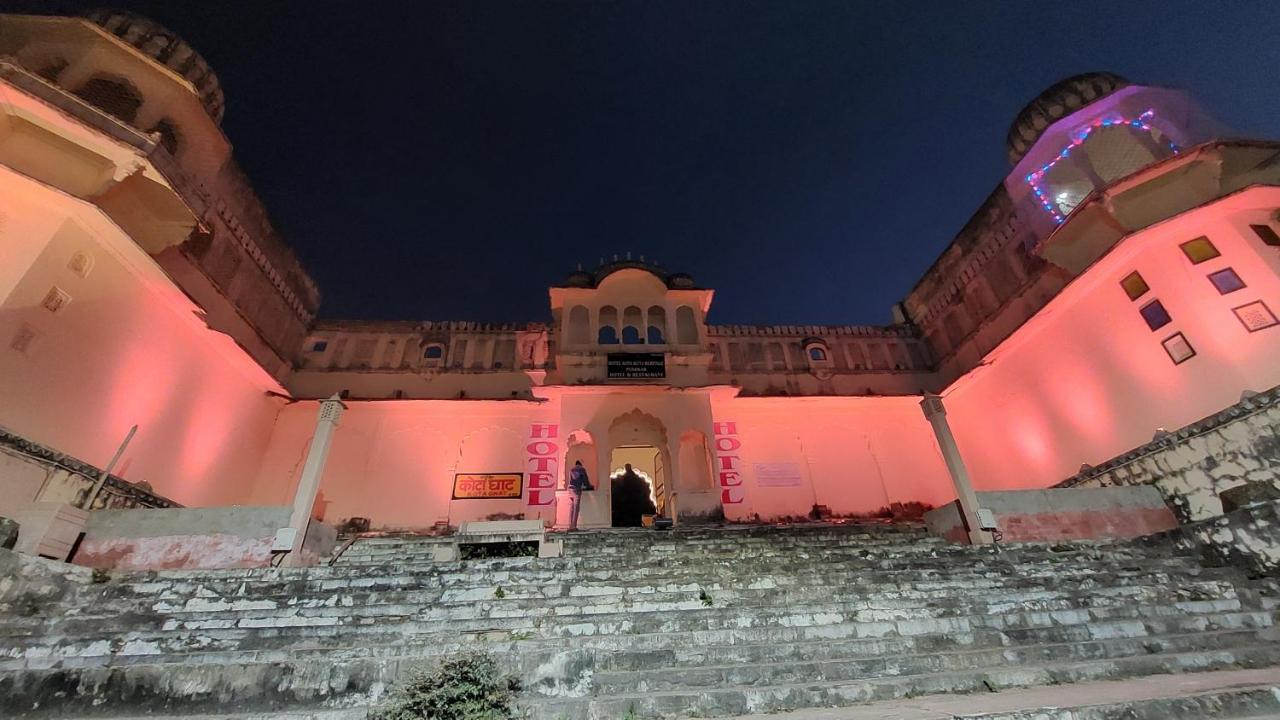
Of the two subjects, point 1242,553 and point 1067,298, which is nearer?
point 1242,553

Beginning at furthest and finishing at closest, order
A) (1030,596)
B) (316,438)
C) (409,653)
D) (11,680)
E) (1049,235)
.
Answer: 1. (1049,235)
2. (316,438)
3. (1030,596)
4. (409,653)
5. (11,680)

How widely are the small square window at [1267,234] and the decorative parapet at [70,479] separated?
82.6 ft

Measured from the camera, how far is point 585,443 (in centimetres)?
1777

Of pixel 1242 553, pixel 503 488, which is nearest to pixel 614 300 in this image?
pixel 503 488

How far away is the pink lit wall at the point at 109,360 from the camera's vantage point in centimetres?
1023

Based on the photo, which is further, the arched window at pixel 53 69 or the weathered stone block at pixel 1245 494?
the arched window at pixel 53 69

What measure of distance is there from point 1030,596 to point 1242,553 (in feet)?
12.6

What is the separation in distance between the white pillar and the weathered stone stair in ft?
3.36

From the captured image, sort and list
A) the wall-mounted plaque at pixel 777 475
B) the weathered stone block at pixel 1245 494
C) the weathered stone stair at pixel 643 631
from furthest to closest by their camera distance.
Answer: the wall-mounted plaque at pixel 777 475
the weathered stone block at pixel 1245 494
the weathered stone stair at pixel 643 631

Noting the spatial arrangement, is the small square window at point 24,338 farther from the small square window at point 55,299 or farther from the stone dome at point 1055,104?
the stone dome at point 1055,104

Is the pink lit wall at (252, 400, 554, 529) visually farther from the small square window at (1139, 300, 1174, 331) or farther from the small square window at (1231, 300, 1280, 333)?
the small square window at (1231, 300, 1280, 333)

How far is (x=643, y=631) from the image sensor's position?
20.3 ft

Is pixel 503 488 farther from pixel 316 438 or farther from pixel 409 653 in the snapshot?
pixel 409 653

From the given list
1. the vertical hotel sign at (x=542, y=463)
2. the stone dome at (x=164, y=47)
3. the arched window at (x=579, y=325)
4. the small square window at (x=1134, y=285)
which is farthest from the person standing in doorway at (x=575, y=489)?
the small square window at (x=1134, y=285)
